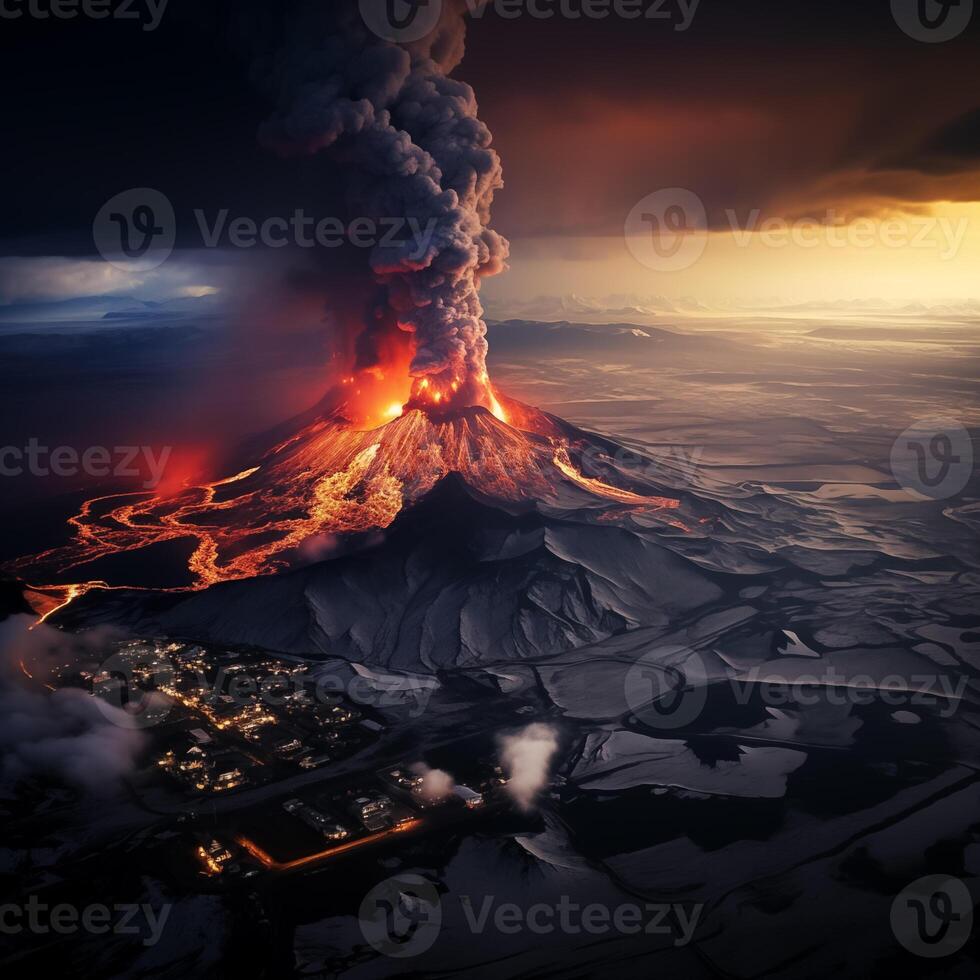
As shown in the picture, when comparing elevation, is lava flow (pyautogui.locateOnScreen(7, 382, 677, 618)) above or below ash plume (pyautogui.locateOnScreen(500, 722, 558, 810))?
above

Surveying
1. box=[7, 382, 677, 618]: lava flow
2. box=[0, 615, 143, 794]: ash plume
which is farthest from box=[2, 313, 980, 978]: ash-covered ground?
box=[0, 615, 143, 794]: ash plume

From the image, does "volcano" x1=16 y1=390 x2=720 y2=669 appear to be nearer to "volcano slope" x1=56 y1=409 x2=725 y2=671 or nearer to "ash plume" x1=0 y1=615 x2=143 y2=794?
"volcano slope" x1=56 y1=409 x2=725 y2=671

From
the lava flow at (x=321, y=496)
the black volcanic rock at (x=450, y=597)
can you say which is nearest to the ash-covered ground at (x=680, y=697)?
the black volcanic rock at (x=450, y=597)

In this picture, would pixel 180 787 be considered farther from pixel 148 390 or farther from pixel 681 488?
pixel 148 390

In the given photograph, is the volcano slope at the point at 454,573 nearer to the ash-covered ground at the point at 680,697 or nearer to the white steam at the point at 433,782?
the ash-covered ground at the point at 680,697

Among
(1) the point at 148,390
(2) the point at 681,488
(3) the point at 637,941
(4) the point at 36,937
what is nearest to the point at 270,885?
(4) the point at 36,937

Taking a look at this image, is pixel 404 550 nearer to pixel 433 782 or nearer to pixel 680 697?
pixel 680 697
